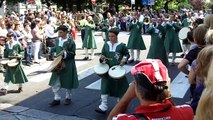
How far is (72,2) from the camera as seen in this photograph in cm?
4275

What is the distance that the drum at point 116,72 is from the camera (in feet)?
21.7

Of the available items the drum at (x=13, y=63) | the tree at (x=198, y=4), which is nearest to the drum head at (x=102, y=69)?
the drum at (x=13, y=63)

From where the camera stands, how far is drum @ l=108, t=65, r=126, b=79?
21.7ft

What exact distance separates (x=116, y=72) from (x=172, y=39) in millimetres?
5969

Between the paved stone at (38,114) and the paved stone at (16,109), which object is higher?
the paved stone at (16,109)

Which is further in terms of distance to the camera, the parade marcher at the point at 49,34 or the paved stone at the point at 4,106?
the parade marcher at the point at 49,34

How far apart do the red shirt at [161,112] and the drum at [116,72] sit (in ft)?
13.8

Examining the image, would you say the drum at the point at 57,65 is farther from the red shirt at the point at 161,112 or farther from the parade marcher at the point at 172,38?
the parade marcher at the point at 172,38

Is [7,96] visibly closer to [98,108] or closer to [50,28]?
[98,108]

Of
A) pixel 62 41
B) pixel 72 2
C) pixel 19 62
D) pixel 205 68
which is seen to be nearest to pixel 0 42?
pixel 19 62

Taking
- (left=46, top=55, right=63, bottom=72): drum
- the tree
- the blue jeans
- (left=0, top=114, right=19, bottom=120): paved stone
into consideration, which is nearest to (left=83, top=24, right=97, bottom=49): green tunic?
the blue jeans

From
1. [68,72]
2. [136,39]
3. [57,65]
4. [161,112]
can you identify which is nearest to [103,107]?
[68,72]

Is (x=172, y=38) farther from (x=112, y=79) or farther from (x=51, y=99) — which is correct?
(x=112, y=79)

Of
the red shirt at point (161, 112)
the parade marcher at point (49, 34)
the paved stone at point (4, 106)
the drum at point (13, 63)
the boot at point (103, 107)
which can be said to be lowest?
the paved stone at point (4, 106)
